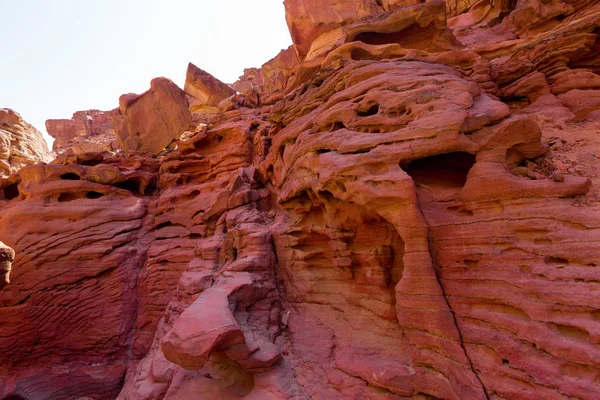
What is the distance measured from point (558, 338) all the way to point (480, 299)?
3.34ft

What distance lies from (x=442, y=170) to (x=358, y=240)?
8.18 ft

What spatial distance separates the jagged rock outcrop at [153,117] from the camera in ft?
62.3

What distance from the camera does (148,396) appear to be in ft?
22.1

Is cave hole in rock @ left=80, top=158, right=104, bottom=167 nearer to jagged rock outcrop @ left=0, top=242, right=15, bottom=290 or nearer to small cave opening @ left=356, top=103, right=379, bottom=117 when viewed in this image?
jagged rock outcrop @ left=0, top=242, right=15, bottom=290

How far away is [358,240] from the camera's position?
275 inches

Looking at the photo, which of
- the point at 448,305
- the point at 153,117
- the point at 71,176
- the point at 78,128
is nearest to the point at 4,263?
the point at 71,176

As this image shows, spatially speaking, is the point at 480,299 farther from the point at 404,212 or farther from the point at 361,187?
the point at 361,187

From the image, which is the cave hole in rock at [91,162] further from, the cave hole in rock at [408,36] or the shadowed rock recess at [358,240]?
the cave hole in rock at [408,36]

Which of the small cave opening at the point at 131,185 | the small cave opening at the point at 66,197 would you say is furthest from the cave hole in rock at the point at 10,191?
the small cave opening at the point at 131,185

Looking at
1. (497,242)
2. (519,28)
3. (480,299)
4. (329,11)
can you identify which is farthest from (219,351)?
(329,11)

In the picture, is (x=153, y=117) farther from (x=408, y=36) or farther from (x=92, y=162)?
(x=408, y=36)

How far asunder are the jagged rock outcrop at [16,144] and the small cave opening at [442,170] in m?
Result: 24.2

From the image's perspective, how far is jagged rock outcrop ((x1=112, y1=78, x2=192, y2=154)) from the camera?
1898 centimetres

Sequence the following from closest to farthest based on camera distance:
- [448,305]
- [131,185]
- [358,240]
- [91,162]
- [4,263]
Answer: [448,305], [358,240], [4,263], [91,162], [131,185]
